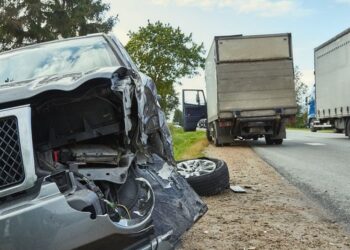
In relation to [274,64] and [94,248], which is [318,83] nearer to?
[274,64]

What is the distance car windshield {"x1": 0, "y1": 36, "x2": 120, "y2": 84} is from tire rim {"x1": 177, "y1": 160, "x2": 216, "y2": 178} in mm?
2613

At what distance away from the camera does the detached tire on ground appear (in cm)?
695

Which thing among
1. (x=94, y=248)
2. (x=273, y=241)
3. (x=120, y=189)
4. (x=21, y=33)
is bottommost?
(x=273, y=241)

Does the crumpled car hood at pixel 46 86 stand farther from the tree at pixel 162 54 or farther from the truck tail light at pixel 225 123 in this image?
the tree at pixel 162 54

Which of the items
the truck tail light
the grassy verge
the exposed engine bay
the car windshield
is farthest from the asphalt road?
the truck tail light

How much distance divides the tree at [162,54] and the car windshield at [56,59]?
119ft

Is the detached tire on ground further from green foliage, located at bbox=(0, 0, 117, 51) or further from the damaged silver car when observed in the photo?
green foliage, located at bbox=(0, 0, 117, 51)

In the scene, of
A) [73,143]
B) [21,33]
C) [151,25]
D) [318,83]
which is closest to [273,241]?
[73,143]

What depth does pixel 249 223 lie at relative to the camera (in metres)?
5.71

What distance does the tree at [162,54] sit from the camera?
140 ft

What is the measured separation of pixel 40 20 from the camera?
32.1 metres

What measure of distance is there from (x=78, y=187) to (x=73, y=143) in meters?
0.77

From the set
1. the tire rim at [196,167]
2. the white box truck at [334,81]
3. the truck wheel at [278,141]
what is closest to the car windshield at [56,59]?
the tire rim at [196,167]

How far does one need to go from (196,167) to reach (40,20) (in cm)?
2692
